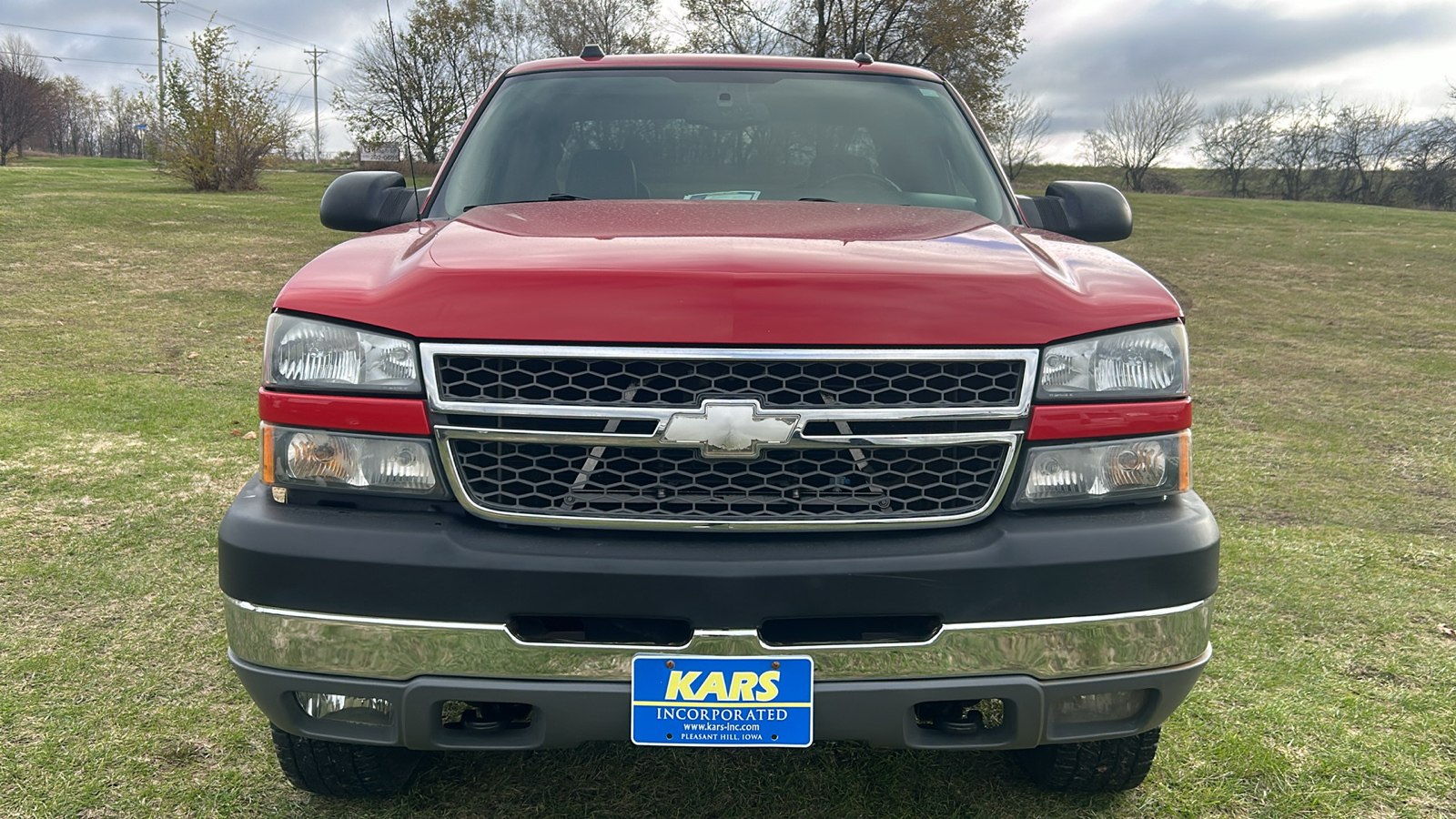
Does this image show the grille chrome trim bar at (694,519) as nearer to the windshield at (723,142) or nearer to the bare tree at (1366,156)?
the windshield at (723,142)

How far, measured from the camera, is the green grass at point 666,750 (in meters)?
2.54

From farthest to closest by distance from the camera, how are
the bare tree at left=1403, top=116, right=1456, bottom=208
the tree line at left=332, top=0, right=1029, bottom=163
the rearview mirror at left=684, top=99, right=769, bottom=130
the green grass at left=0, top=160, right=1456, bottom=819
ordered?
the bare tree at left=1403, top=116, right=1456, bottom=208 < the tree line at left=332, top=0, right=1029, bottom=163 < the rearview mirror at left=684, top=99, right=769, bottom=130 < the green grass at left=0, top=160, right=1456, bottom=819

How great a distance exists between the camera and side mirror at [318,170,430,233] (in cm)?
312

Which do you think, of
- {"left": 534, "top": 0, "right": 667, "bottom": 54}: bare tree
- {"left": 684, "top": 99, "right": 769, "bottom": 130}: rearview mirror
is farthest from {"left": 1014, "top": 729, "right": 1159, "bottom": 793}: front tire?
{"left": 534, "top": 0, "right": 667, "bottom": 54}: bare tree

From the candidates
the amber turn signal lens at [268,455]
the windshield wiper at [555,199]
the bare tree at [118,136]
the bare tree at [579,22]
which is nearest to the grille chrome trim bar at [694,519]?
the amber turn signal lens at [268,455]

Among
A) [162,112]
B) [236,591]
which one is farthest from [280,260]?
[236,591]

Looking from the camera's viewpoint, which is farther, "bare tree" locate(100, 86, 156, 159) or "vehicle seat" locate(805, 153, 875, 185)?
"bare tree" locate(100, 86, 156, 159)

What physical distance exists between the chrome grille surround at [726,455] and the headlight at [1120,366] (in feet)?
0.23

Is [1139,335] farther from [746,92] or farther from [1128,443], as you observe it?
[746,92]

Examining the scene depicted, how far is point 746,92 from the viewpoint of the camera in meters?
3.44

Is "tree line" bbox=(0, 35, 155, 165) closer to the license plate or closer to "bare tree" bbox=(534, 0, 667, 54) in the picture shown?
"bare tree" bbox=(534, 0, 667, 54)

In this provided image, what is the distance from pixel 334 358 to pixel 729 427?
0.78m

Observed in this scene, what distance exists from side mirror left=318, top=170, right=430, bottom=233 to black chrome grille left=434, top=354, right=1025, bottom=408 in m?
1.37

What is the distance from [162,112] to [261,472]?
27122 mm
